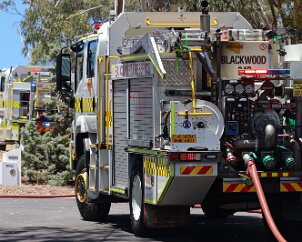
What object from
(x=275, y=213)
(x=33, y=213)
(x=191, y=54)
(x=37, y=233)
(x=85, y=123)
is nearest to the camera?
(x=191, y=54)

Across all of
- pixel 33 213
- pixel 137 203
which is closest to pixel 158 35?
pixel 137 203

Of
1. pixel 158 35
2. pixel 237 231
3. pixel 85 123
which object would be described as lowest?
pixel 237 231

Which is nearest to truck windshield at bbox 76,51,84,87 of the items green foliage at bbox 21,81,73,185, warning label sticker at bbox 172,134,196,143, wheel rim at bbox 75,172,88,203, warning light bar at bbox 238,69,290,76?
wheel rim at bbox 75,172,88,203

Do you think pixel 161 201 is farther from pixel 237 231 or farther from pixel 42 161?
pixel 42 161

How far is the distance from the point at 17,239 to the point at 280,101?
4174 millimetres

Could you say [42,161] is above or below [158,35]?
below

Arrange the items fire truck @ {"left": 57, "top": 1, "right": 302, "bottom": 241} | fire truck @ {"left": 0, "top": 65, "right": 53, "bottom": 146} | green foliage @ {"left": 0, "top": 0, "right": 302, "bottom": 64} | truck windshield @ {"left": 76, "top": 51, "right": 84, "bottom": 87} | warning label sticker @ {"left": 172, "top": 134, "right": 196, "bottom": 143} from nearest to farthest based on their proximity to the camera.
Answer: warning label sticker @ {"left": 172, "top": 134, "right": 196, "bottom": 143} → fire truck @ {"left": 57, "top": 1, "right": 302, "bottom": 241} → truck windshield @ {"left": 76, "top": 51, "right": 84, "bottom": 87} → green foliage @ {"left": 0, "top": 0, "right": 302, "bottom": 64} → fire truck @ {"left": 0, "top": 65, "right": 53, "bottom": 146}

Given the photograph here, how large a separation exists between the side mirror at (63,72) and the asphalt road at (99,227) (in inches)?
92.0

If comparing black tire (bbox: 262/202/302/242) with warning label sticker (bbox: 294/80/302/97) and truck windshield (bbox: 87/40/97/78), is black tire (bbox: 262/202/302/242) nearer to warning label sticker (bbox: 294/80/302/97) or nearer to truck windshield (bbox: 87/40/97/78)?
warning label sticker (bbox: 294/80/302/97)

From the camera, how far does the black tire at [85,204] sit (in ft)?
50.4

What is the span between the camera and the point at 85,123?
15250mm

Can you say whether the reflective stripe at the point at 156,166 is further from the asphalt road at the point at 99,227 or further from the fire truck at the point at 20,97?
the fire truck at the point at 20,97

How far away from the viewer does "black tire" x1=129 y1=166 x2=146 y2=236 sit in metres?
12.6

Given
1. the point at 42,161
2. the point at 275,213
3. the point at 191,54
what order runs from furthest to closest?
the point at 42,161 → the point at 275,213 → the point at 191,54
